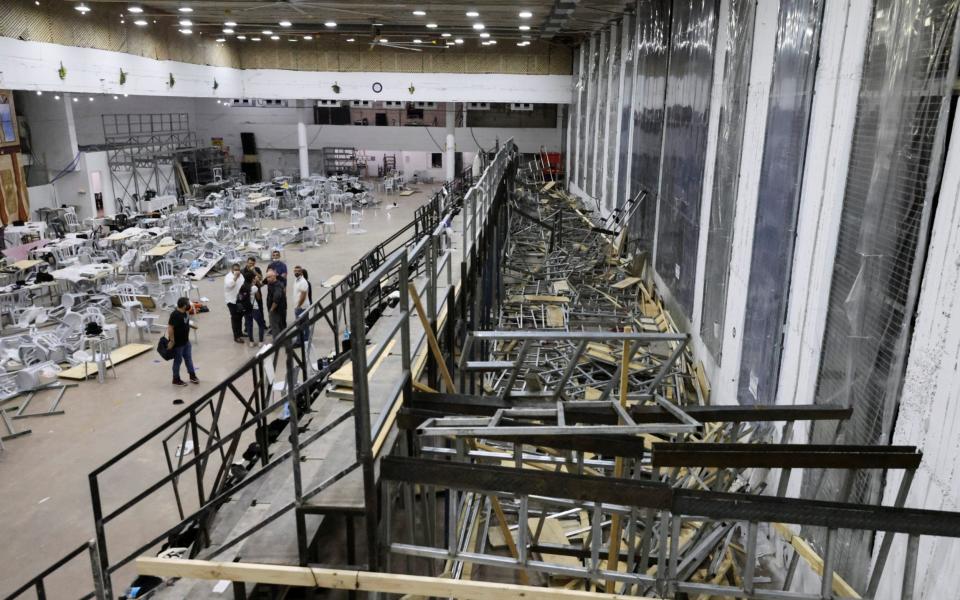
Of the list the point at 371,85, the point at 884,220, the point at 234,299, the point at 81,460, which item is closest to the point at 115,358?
the point at 234,299

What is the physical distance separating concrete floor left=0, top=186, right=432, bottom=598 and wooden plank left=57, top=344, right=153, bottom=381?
6.7 inches

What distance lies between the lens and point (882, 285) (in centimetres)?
451

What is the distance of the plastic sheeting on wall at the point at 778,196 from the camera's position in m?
6.09

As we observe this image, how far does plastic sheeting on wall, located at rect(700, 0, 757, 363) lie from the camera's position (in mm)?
8188

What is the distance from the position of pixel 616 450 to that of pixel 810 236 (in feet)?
9.40

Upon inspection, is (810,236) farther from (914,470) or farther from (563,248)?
(563,248)

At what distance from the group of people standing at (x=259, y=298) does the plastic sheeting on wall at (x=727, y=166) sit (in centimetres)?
740

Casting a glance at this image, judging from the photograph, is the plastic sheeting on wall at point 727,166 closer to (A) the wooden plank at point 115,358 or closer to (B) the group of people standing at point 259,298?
(B) the group of people standing at point 259,298

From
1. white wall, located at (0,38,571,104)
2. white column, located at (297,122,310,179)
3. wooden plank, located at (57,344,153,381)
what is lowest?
wooden plank, located at (57,344,153,381)

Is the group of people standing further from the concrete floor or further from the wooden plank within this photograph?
the wooden plank

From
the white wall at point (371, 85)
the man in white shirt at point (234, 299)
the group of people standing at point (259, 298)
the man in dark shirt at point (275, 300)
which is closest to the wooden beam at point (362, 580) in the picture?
the man in dark shirt at point (275, 300)

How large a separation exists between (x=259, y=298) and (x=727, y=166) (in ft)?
29.6

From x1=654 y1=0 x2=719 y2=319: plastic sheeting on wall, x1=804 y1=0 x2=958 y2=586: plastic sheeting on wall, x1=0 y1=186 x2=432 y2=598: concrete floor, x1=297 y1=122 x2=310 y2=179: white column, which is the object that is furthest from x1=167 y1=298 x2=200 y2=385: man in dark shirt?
x1=297 y1=122 x2=310 y2=179: white column

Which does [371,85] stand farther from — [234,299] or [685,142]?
[685,142]
